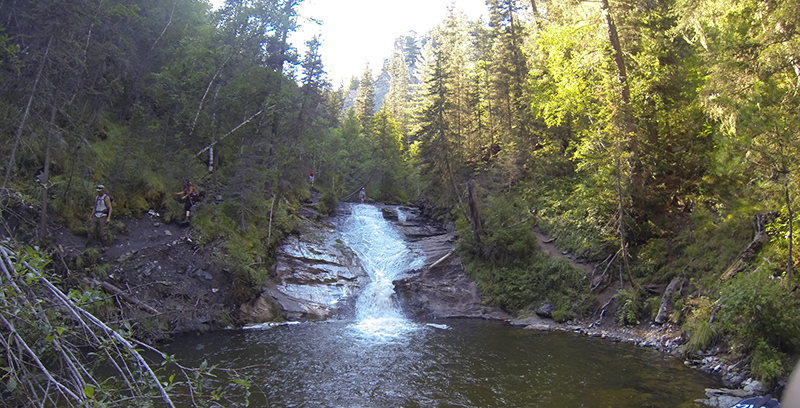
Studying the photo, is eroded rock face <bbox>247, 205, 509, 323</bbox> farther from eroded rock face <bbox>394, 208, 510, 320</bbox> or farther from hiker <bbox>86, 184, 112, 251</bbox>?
hiker <bbox>86, 184, 112, 251</bbox>

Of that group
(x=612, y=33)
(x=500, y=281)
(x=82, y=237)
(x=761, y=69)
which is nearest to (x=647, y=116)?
(x=612, y=33)

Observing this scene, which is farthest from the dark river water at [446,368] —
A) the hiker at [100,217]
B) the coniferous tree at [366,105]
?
the coniferous tree at [366,105]

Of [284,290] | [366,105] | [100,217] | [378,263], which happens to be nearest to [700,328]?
[284,290]

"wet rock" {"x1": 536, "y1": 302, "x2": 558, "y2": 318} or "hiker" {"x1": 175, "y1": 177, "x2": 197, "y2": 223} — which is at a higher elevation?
"hiker" {"x1": 175, "y1": 177, "x2": 197, "y2": 223}

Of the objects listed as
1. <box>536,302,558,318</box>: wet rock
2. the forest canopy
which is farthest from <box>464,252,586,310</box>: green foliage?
<box>536,302,558,318</box>: wet rock

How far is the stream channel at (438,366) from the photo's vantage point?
346 inches

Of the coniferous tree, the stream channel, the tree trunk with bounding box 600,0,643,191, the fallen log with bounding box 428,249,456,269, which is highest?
the coniferous tree

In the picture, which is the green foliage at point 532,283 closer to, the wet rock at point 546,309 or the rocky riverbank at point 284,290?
the wet rock at point 546,309

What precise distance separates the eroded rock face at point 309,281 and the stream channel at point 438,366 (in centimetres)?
104

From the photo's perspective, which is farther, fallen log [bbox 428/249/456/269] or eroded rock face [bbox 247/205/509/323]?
fallen log [bbox 428/249/456/269]

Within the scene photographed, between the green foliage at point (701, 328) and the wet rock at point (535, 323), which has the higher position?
the green foliage at point (701, 328)

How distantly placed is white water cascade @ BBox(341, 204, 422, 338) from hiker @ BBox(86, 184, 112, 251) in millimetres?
8951

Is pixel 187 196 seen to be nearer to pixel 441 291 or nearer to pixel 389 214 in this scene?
pixel 441 291

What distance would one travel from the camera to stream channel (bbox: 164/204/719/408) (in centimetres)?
880
